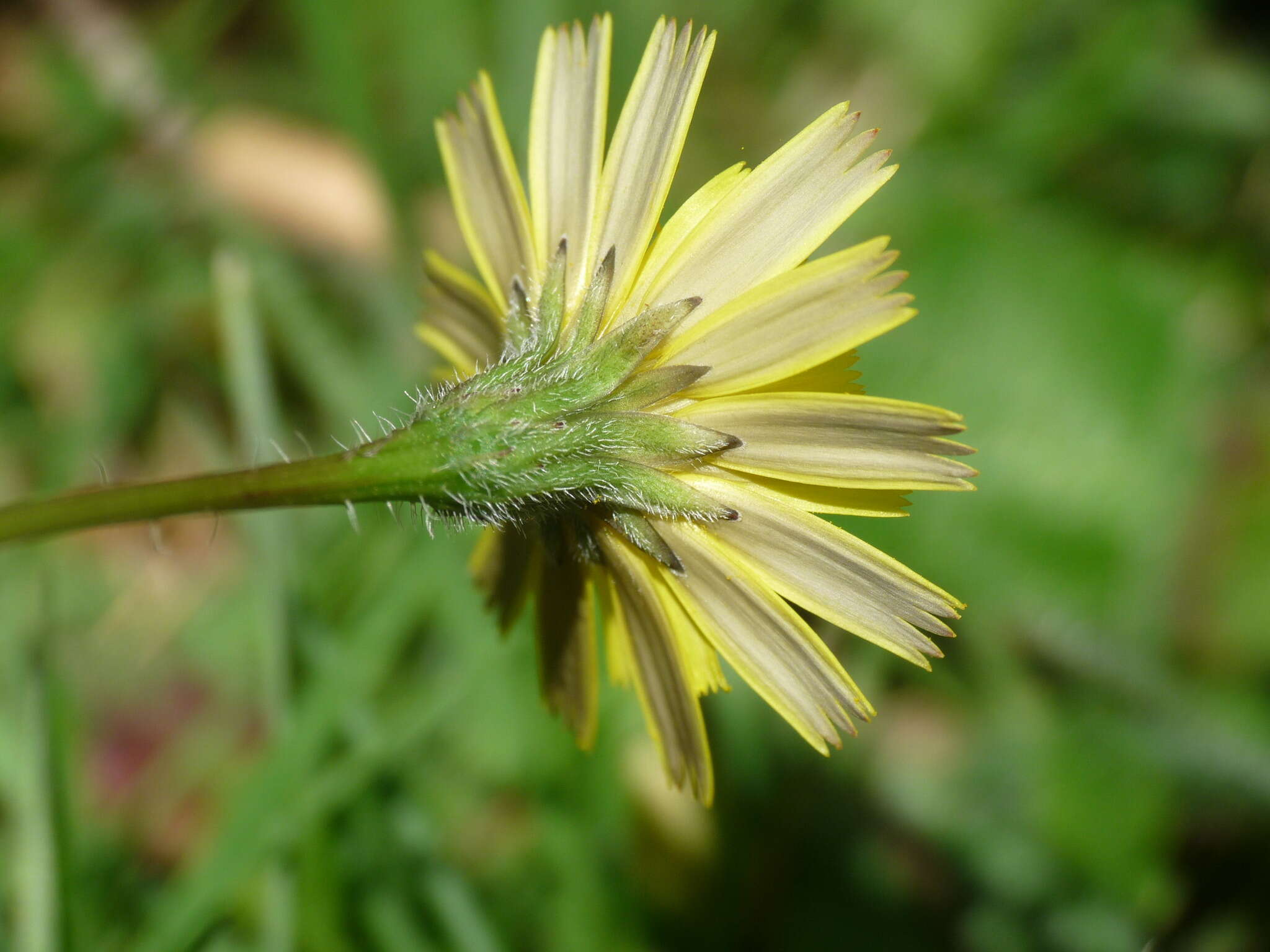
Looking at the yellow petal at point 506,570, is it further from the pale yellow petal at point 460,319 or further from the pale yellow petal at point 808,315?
the pale yellow petal at point 808,315

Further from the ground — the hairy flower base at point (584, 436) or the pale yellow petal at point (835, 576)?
the hairy flower base at point (584, 436)

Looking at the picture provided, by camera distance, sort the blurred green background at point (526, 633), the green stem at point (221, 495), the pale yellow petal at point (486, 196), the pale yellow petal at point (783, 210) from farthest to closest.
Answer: the blurred green background at point (526, 633)
the pale yellow petal at point (486, 196)
the pale yellow petal at point (783, 210)
the green stem at point (221, 495)

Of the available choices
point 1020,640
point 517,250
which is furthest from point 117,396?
point 1020,640

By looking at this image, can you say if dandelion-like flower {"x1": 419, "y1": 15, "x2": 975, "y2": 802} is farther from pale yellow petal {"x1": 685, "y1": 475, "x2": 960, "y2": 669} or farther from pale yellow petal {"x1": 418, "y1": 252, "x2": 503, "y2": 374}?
pale yellow petal {"x1": 418, "y1": 252, "x2": 503, "y2": 374}

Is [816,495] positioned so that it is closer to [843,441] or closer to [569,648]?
[843,441]

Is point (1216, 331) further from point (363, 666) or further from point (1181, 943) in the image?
point (363, 666)

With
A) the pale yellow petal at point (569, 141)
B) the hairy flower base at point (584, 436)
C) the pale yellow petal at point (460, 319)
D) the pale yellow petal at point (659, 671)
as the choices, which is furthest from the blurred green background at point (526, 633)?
the pale yellow petal at point (569, 141)
